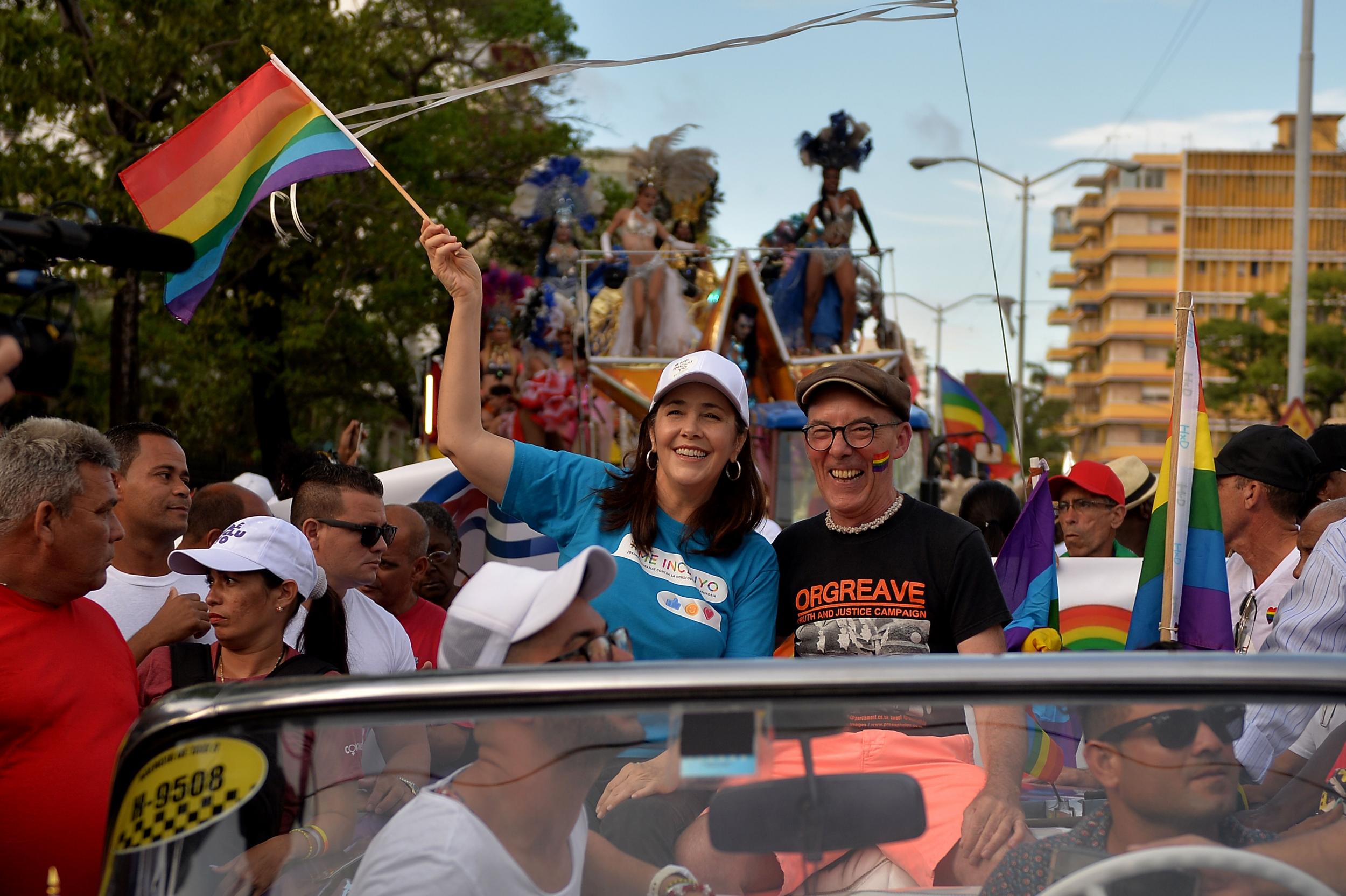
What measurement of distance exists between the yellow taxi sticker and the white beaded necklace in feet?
6.44

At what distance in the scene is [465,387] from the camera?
3344 millimetres

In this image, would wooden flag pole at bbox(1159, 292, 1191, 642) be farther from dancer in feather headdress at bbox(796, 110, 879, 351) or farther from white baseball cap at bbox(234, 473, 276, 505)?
dancer in feather headdress at bbox(796, 110, 879, 351)

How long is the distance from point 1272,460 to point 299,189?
1372 centimetres

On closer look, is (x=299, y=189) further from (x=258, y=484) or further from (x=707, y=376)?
(x=707, y=376)

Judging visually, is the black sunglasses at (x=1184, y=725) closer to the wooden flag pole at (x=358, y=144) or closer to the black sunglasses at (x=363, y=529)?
the wooden flag pole at (x=358, y=144)

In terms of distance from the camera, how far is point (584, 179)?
17.2 m

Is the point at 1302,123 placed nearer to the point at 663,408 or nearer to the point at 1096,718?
the point at 663,408

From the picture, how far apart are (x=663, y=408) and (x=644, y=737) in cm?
181

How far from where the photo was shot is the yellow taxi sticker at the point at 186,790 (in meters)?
1.75

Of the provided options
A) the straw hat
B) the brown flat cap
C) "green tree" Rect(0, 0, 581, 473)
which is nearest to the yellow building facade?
"green tree" Rect(0, 0, 581, 473)

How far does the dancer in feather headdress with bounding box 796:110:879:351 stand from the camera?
14.9m

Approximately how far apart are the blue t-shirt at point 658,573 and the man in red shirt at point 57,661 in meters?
1.06

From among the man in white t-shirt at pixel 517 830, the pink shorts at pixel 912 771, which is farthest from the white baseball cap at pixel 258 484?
the pink shorts at pixel 912 771

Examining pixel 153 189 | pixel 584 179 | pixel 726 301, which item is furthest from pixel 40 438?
pixel 584 179
